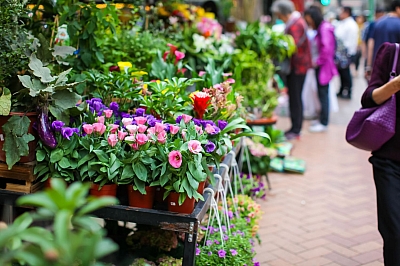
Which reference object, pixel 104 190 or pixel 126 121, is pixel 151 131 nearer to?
pixel 126 121

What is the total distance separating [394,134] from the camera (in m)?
3.10

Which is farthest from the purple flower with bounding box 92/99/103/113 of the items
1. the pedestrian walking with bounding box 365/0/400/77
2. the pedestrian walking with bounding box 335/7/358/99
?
the pedestrian walking with bounding box 335/7/358/99

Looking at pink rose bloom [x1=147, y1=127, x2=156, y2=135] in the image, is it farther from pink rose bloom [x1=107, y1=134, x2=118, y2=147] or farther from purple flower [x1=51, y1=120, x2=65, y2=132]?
purple flower [x1=51, y1=120, x2=65, y2=132]

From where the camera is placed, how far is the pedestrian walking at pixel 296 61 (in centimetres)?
752

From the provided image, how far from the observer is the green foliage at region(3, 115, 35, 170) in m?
2.83

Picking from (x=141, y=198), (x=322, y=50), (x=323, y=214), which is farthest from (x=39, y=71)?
(x=322, y=50)

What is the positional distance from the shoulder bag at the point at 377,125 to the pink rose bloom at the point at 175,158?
1174 mm

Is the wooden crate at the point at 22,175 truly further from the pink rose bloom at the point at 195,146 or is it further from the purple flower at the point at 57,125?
the pink rose bloom at the point at 195,146

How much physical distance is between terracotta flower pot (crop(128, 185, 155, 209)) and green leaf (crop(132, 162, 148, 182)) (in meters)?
0.08

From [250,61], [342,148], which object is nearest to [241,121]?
[250,61]

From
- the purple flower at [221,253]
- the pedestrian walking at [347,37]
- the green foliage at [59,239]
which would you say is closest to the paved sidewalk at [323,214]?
the purple flower at [221,253]

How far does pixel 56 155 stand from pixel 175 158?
26.1 inches

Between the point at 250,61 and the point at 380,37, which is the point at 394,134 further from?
the point at 380,37

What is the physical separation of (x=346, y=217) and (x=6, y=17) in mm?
3424
